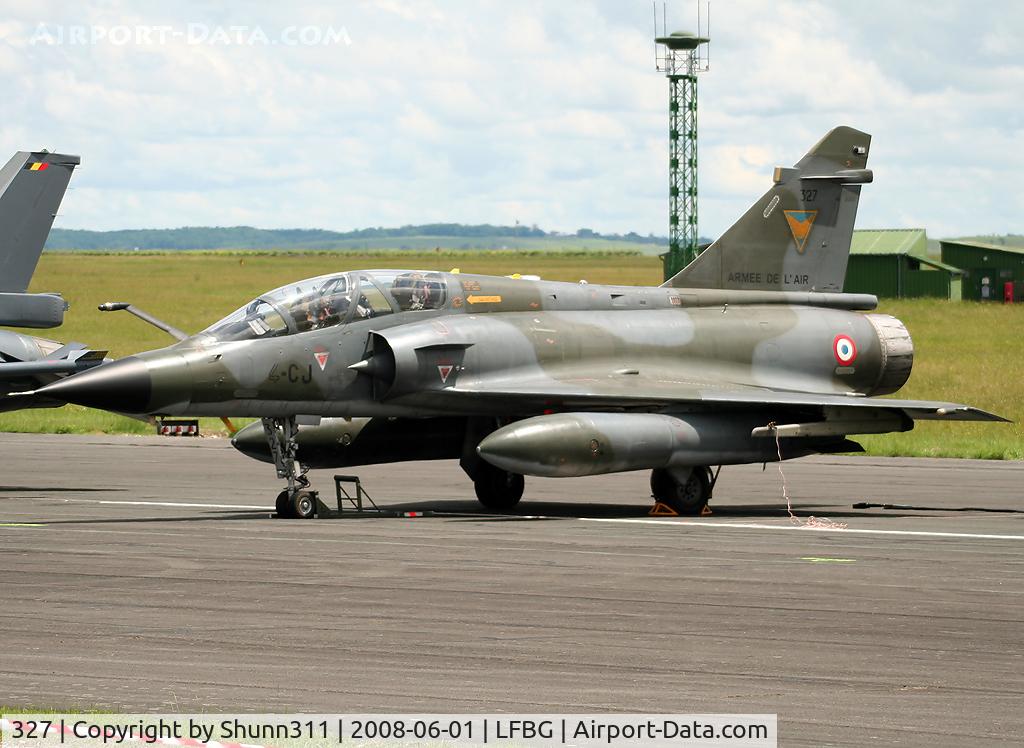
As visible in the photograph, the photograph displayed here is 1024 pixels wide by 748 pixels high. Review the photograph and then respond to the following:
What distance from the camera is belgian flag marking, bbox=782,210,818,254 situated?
918 inches

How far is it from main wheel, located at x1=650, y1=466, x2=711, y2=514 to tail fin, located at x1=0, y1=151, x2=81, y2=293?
443 inches

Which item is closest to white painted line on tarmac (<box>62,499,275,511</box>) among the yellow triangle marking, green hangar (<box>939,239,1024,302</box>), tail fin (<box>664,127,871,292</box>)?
the yellow triangle marking

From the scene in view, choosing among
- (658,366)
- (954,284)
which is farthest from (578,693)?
(954,284)

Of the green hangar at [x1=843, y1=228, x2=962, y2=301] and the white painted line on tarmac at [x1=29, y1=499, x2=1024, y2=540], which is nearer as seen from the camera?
the white painted line on tarmac at [x1=29, y1=499, x2=1024, y2=540]

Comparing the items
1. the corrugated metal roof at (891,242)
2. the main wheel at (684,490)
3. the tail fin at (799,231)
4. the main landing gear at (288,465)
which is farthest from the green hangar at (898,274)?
the main landing gear at (288,465)

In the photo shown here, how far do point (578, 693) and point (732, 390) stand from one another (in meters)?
11.6

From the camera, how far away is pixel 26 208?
84.1ft

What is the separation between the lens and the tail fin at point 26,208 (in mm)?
25266

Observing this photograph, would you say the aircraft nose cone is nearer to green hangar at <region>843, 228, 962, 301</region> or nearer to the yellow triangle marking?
the yellow triangle marking

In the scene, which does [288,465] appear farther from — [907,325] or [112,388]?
[907,325]

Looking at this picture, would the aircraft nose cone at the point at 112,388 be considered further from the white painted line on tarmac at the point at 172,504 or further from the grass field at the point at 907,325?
the grass field at the point at 907,325

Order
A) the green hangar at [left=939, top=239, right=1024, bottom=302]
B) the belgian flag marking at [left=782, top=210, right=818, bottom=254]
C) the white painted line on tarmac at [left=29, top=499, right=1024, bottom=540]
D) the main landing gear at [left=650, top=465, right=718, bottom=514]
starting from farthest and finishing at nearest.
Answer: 1. the green hangar at [left=939, top=239, right=1024, bottom=302]
2. the belgian flag marking at [left=782, top=210, right=818, bottom=254]
3. the main landing gear at [left=650, top=465, right=718, bottom=514]
4. the white painted line on tarmac at [left=29, top=499, right=1024, bottom=540]

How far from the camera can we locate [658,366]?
68.5ft

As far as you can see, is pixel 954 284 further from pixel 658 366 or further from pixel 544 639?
pixel 544 639
